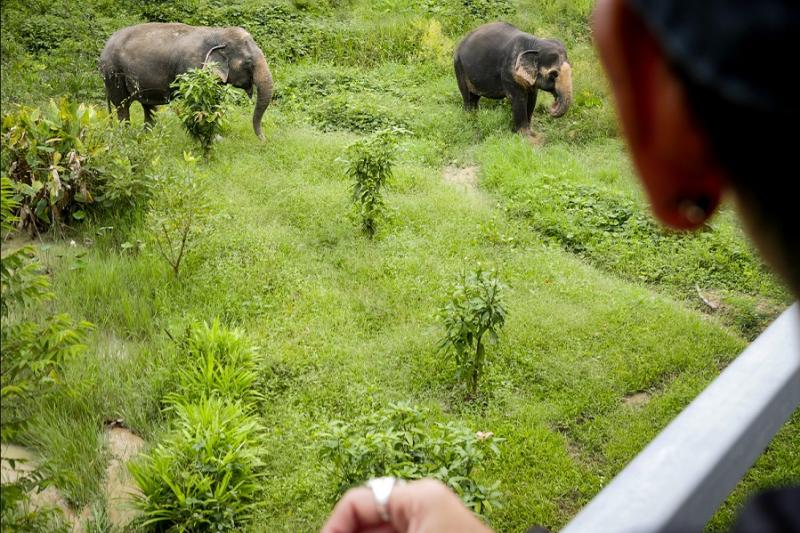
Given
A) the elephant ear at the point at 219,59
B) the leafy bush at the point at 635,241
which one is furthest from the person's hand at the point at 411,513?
the elephant ear at the point at 219,59

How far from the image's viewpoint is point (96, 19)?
32.7ft

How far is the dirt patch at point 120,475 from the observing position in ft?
12.9

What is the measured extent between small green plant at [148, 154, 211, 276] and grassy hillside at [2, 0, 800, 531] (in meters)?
0.12

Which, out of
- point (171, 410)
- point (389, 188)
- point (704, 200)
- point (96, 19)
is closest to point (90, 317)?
point (171, 410)

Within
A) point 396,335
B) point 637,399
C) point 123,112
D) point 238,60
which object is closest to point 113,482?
point 396,335

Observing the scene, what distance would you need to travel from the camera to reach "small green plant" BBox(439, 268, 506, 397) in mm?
4871

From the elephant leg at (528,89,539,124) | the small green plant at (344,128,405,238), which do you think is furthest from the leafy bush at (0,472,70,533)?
the elephant leg at (528,89,539,124)

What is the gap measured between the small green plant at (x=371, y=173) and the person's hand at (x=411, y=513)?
18.8 ft

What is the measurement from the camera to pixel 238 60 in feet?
31.0

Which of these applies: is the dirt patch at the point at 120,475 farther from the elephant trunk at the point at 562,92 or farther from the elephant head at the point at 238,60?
the elephant trunk at the point at 562,92

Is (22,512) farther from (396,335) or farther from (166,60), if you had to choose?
(166,60)

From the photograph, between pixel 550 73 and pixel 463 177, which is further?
pixel 550 73

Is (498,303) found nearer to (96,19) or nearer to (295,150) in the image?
(295,150)

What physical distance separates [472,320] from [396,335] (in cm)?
75
